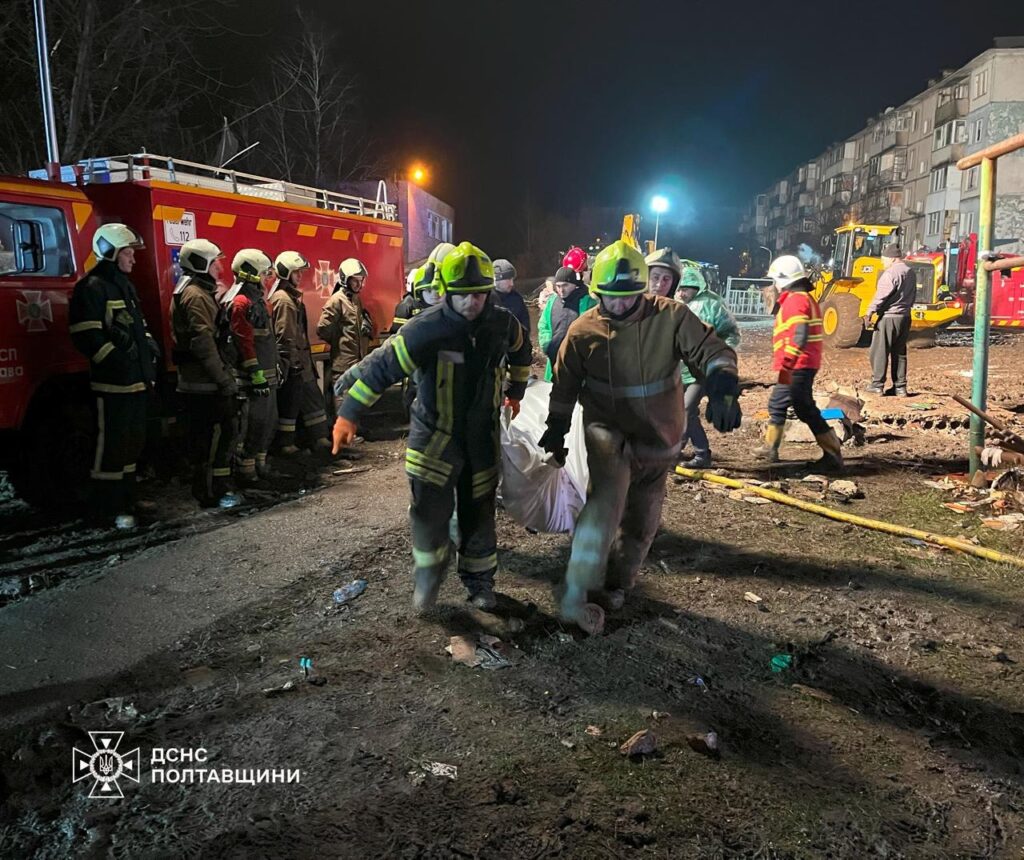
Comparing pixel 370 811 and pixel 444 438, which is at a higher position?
pixel 444 438

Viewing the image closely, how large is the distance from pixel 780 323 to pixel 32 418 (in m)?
6.01

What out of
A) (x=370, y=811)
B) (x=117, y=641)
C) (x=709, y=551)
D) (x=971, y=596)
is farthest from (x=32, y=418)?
(x=971, y=596)

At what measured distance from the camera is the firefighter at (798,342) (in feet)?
20.7

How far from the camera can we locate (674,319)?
3582 mm

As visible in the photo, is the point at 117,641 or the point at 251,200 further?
the point at 251,200

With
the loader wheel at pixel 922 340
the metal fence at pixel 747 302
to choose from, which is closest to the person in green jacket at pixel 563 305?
the loader wheel at pixel 922 340

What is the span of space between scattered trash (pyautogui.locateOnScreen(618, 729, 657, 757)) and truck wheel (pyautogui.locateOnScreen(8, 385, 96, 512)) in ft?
15.9

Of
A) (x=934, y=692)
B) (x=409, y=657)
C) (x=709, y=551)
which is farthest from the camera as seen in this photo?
(x=709, y=551)

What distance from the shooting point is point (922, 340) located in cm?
1555

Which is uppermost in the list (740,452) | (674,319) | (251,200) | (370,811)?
(251,200)

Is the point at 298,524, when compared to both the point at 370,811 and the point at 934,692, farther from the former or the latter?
the point at 934,692

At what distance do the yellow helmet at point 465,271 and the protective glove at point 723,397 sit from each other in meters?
1.19

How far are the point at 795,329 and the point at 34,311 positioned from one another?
5903 millimetres

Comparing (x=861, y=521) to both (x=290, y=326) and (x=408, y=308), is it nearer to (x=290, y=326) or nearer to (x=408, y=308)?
(x=408, y=308)
